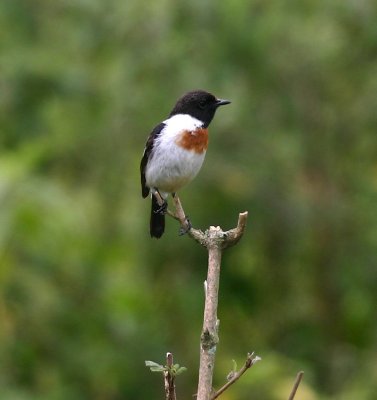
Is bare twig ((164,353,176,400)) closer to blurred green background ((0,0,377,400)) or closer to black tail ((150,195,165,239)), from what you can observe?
black tail ((150,195,165,239))

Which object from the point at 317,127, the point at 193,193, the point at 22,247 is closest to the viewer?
the point at 22,247

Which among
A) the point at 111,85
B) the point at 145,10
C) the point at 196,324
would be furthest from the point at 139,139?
the point at 196,324

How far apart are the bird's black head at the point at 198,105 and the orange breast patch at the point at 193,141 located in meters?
0.12

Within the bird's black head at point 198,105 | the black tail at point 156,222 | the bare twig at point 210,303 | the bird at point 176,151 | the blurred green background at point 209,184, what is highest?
the blurred green background at point 209,184

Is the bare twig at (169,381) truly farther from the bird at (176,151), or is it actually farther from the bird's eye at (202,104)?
the bird's eye at (202,104)

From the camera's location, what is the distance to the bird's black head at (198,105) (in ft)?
14.3

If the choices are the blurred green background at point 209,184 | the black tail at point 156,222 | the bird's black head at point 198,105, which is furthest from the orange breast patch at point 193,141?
the blurred green background at point 209,184

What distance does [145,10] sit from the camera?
661 cm

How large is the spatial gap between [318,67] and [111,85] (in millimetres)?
1437

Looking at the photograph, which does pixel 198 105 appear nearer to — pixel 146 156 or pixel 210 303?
pixel 146 156

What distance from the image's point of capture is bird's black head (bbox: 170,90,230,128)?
14.3 feet

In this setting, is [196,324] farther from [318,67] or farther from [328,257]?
[318,67]

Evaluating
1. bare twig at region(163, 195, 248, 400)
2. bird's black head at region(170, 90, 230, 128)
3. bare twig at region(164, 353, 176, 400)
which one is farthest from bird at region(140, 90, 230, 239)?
bare twig at region(164, 353, 176, 400)

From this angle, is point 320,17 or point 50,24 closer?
point 320,17
